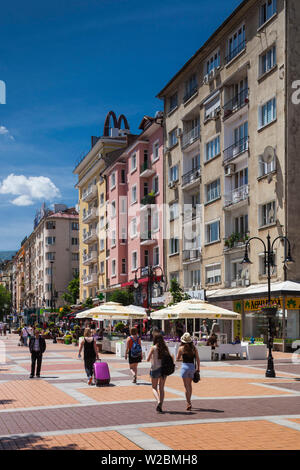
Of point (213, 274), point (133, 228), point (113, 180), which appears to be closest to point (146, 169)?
point (133, 228)

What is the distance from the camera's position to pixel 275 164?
33312 millimetres

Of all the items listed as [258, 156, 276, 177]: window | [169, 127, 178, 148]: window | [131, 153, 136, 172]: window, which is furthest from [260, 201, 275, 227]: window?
[131, 153, 136, 172]: window

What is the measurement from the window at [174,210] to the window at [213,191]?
512cm

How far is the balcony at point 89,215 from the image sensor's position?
69.6 m

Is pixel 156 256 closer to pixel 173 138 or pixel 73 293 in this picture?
pixel 173 138

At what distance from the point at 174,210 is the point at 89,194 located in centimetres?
2534

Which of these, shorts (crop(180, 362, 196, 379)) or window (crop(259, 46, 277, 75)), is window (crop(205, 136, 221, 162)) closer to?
window (crop(259, 46, 277, 75))

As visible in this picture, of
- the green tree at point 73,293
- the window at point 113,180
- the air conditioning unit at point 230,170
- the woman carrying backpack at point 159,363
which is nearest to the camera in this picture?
the woman carrying backpack at point 159,363

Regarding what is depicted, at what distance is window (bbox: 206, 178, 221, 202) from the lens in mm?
41306

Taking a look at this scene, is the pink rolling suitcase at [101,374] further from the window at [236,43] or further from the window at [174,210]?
the window at [174,210]

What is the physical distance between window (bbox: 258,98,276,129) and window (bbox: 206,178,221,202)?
6.84 m

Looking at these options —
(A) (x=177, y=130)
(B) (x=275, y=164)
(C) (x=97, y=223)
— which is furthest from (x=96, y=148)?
(B) (x=275, y=164)

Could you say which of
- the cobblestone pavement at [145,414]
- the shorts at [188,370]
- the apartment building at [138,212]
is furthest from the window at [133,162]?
the shorts at [188,370]

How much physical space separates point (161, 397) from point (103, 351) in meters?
20.5
